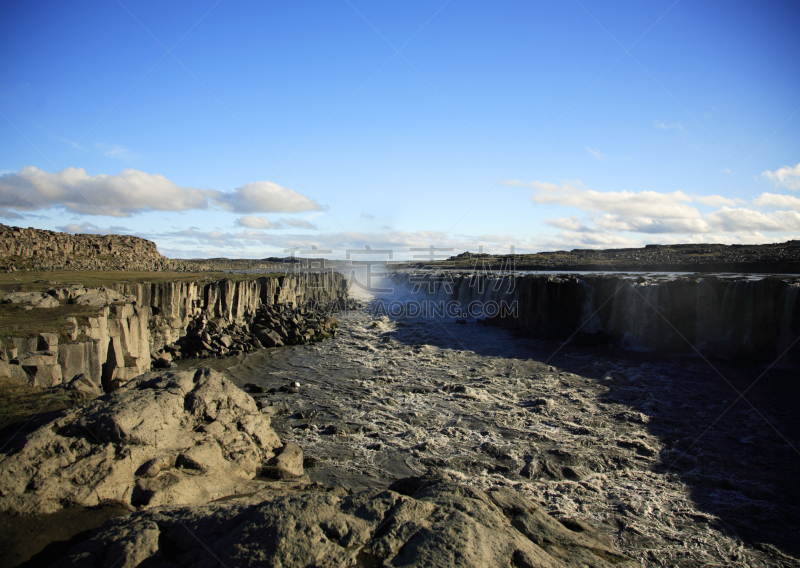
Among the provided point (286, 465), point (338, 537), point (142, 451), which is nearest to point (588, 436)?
point (286, 465)

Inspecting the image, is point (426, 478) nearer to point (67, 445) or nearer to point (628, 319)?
point (67, 445)

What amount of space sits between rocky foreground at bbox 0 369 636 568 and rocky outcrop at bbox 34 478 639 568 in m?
0.01

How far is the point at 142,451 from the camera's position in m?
6.57

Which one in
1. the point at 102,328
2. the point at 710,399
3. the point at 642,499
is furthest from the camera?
the point at 710,399

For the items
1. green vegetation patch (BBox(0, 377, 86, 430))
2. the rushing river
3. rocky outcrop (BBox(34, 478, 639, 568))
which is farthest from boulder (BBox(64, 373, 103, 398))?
rocky outcrop (BBox(34, 478, 639, 568))

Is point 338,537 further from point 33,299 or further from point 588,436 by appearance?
point 33,299

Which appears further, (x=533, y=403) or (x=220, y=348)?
(x=220, y=348)

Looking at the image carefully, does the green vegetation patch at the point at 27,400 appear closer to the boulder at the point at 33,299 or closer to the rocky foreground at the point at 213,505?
the rocky foreground at the point at 213,505

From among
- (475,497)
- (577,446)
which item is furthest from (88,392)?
(577,446)

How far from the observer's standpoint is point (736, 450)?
1135cm

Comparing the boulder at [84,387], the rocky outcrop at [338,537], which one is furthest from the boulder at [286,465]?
the boulder at [84,387]

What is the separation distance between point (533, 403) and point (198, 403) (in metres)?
10.9

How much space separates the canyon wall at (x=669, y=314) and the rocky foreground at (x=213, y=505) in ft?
64.3

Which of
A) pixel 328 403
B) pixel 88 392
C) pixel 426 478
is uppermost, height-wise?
pixel 88 392
